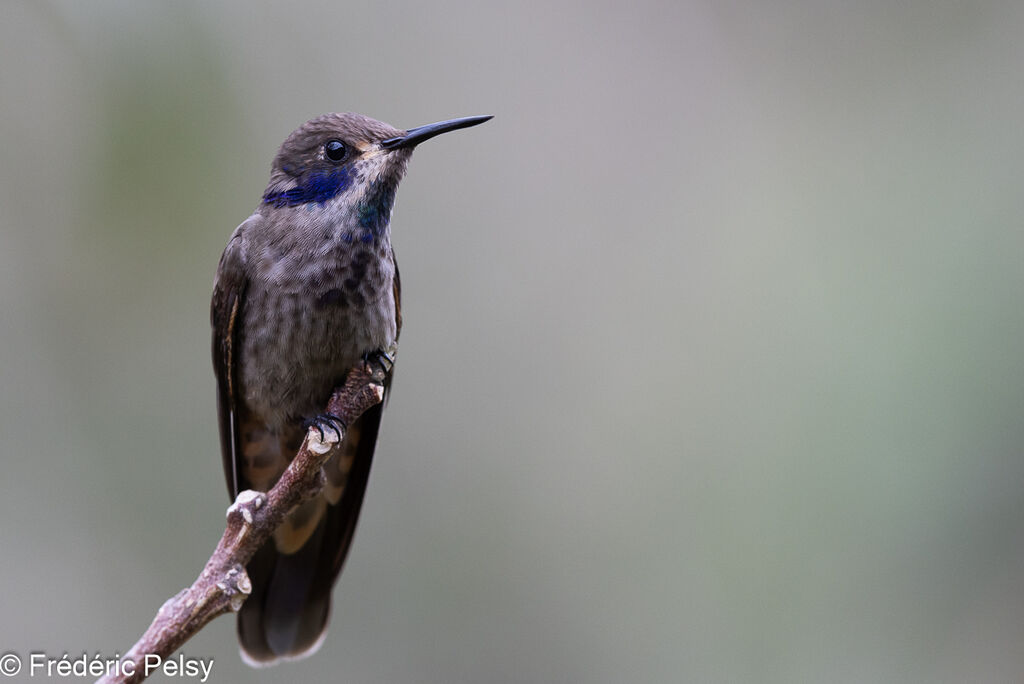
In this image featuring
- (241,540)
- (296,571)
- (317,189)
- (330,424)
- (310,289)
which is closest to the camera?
(241,540)

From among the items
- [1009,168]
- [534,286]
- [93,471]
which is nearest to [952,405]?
[1009,168]

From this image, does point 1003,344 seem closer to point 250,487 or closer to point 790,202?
point 790,202

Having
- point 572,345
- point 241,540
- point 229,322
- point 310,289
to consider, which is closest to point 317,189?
point 310,289

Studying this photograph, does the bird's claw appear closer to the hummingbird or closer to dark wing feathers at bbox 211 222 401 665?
the hummingbird

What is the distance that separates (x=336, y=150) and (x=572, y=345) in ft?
8.10

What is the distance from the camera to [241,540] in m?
2.99

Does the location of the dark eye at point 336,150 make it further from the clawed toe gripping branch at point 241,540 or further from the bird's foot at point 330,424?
the bird's foot at point 330,424

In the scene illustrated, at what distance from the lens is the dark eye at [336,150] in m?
3.72

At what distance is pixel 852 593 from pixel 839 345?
106 cm

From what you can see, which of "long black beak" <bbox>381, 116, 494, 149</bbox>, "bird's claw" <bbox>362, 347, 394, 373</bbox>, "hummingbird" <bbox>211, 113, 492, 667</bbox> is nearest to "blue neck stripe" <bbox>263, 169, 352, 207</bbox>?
"hummingbird" <bbox>211, 113, 492, 667</bbox>

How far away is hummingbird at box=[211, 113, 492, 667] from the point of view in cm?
357

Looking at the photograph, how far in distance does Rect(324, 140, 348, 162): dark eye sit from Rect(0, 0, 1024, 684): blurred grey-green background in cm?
181

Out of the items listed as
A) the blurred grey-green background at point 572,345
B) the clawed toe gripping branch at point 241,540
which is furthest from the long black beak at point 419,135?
the blurred grey-green background at point 572,345

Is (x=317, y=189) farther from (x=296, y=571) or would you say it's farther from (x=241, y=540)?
(x=296, y=571)
